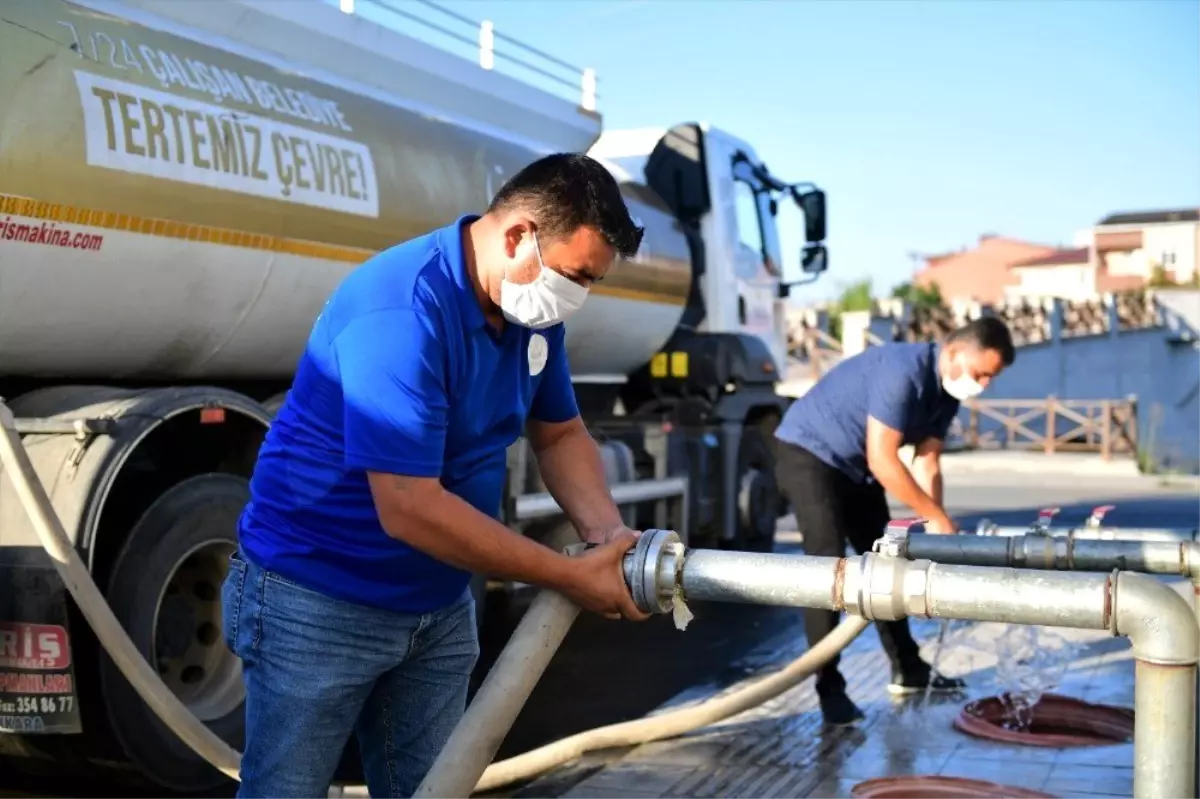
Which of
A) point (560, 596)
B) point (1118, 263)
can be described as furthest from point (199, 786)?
point (1118, 263)

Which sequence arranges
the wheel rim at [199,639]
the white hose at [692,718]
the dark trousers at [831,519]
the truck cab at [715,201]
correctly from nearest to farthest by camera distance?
the white hose at [692,718] < the wheel rim at [199,639] < the dark trousers at [831,519] < the truck cab at [715,201]

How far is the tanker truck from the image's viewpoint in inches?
177

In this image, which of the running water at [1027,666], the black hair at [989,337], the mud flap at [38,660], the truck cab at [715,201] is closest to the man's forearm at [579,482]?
the mud flap at [38,660]

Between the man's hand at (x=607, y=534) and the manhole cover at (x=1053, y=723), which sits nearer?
the man's hand at (x=607, y=534)

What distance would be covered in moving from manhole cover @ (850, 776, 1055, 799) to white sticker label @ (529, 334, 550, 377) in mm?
2480

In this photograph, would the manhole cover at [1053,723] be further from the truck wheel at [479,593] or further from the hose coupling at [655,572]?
the hose coupling at [655,572]

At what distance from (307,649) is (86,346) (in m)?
3.07

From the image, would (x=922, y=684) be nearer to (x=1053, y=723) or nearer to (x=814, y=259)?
(x=1053, y=723)

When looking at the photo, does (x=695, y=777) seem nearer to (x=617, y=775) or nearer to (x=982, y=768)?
(x=617, y=775)

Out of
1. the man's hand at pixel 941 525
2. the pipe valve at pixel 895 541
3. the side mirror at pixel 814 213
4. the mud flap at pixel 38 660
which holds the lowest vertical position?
the mud flap at pixel 38 660

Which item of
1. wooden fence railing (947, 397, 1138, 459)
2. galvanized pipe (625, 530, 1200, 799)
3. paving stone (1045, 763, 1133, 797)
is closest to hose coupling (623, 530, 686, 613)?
galvanized pipe (625, 530, 1200, 799)

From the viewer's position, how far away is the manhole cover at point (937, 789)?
14.6 ft

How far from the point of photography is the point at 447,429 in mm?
2523

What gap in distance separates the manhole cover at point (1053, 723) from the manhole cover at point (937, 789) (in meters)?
0.82
